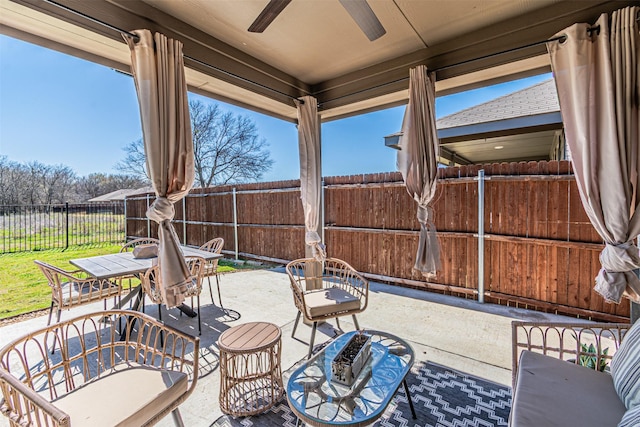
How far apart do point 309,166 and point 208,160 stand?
1328 centimetres

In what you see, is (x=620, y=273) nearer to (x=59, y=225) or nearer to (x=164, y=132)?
(x=164, y=132)

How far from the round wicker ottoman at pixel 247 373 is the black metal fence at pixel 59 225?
9888 mm

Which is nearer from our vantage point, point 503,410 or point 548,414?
point 548,414

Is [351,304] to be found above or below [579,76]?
below

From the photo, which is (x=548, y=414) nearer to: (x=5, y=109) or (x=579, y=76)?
(x=579, y=76)

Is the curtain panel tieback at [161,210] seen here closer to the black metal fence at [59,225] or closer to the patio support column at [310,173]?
the patio support column at [310,173]

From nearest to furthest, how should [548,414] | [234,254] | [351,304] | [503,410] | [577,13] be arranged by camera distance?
[548,414], [503,410], [577,13], [351,304], [234,254]

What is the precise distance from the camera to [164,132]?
2334 millimetres

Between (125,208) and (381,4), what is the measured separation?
1103 cm

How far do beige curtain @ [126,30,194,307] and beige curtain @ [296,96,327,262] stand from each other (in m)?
1.68

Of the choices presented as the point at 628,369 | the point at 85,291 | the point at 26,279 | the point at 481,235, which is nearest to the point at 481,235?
the point at 481,235

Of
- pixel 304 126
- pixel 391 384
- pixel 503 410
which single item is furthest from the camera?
pixel 304 126

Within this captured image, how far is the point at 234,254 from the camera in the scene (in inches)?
293

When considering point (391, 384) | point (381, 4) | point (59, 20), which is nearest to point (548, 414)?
point (391, 384)
